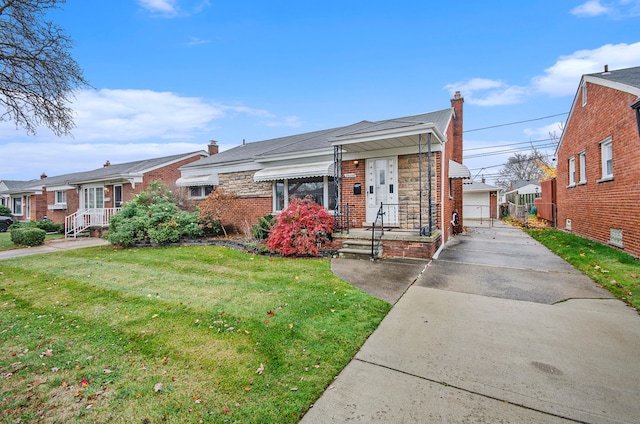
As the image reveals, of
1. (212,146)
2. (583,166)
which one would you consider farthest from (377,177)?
(212,146)

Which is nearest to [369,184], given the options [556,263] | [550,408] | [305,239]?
[305,239]

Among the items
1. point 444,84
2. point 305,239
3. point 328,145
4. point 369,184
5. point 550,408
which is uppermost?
point 444,84

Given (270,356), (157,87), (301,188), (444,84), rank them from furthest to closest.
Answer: (444,84), (157,87), (301,188), (270,356)

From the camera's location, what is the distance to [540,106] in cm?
2356

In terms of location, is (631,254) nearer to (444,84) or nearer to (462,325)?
(462,325)

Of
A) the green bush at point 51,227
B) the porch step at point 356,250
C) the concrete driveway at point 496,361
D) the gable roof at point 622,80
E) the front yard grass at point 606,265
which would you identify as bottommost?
the concrete driveway at point 496,361

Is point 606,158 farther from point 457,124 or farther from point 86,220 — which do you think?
point 86,220

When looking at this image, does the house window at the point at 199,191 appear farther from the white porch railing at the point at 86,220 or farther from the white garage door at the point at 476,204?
the white garage door at the point at 476,204

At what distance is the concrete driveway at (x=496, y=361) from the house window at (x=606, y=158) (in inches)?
261

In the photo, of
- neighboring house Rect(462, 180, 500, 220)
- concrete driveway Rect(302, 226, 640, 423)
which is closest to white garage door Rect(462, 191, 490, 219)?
neighboring house Rect(462, 180, 500, 220)

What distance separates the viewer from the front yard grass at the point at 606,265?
5152 mm

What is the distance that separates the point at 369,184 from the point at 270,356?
26.4 feet

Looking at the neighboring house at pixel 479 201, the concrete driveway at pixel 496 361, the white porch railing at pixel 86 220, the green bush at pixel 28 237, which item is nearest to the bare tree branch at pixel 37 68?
the green bush at pixel 28 237

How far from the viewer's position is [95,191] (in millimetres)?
20172
